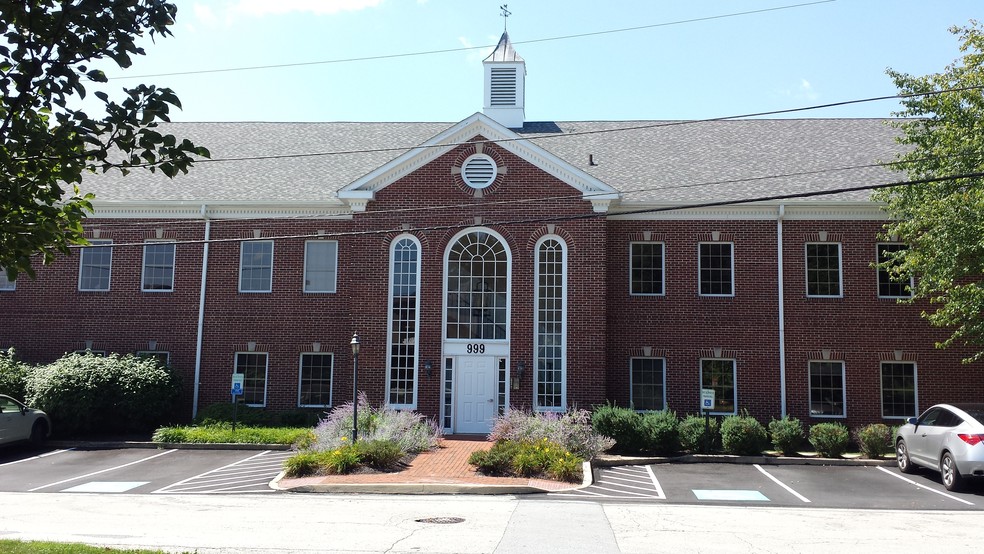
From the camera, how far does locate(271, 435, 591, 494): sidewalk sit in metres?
13.7

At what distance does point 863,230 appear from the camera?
67.2 ft

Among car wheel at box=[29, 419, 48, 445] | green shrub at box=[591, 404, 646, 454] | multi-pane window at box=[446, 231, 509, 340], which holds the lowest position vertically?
car wheel at box=[29, 419, 48, 445]

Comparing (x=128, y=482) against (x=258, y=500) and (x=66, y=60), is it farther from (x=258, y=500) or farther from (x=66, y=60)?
(x=66, y=60)

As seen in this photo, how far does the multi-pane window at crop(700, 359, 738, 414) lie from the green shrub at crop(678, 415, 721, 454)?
2.61m

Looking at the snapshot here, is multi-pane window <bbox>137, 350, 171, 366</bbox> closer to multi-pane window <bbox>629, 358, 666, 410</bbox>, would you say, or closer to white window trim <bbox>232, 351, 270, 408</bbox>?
white window trim <bbox>232, 351, 270, 408</bbox>

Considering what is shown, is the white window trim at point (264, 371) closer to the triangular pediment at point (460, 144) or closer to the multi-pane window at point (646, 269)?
the triangular pediment at point (460, 144)

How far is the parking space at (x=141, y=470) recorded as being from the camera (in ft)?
47.4

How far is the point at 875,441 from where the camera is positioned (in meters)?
17.4

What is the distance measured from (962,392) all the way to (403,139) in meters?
17.8

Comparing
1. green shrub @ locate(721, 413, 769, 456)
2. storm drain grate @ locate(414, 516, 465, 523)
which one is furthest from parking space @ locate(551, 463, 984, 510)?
storm drain grate @ locate(414, 516, 465, 523)

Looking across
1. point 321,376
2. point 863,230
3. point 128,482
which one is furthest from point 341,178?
point 863,230

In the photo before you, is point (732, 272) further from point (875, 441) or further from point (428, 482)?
point (428, 482)

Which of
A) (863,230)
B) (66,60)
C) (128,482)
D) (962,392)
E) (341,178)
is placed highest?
(341,178)

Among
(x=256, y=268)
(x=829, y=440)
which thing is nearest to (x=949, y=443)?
(x=829, y=440)
